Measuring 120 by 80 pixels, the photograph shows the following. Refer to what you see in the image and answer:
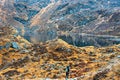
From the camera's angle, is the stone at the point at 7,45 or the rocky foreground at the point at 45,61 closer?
the rocky foreground at the point at 45,61

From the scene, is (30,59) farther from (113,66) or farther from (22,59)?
(113,66)

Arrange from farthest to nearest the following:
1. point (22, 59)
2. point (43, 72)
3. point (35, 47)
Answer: point (35, 47), point (22, 59), point (43, 72)

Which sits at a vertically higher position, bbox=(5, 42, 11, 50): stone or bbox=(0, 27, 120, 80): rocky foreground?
bbox=(5, 42, 11, 50): stone

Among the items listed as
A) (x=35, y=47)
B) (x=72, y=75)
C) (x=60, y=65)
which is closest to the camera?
(x=72, y=75)

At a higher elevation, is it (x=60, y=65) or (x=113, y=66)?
(x=113, y=66)

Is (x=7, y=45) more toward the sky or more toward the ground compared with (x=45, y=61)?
more toward the sky

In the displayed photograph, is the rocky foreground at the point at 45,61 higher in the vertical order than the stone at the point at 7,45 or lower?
lower

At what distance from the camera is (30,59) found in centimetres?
14250

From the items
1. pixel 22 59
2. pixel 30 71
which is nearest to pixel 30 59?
pixel 22 59

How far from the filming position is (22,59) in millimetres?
143875

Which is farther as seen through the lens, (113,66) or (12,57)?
(12,57)

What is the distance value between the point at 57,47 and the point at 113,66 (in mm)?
101210

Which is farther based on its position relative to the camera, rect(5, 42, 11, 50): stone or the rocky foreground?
rect(5, 42, 11, 50): stone

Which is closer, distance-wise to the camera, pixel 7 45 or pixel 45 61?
pixel 45 61
